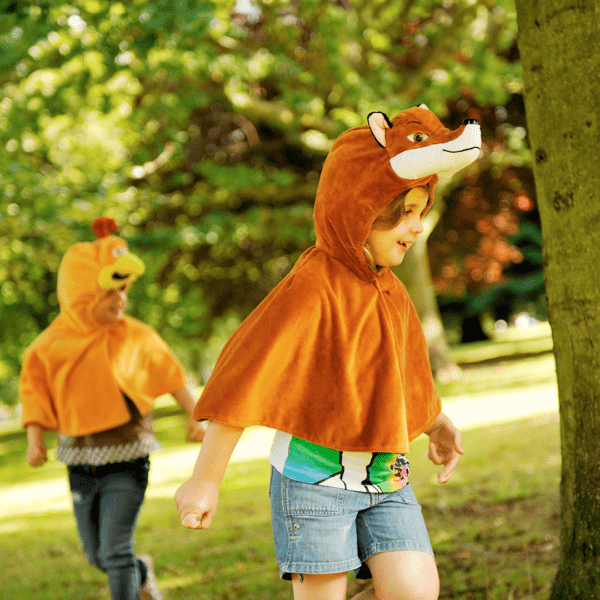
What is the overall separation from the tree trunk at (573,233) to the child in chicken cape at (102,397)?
186 centimetres

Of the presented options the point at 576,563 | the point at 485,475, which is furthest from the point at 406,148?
the point at 485,475

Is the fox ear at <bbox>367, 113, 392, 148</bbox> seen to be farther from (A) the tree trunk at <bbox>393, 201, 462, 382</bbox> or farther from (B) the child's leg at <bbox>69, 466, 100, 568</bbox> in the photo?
(A) the tree trunk at <bbox>393, 201, 462, 382</bbox>

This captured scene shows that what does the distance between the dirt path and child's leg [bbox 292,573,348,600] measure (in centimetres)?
548

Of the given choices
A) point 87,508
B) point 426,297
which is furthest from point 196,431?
point 426,297

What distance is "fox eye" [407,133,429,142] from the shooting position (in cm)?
217

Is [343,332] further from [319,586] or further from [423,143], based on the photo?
[319,586]

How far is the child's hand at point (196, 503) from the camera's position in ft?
6.58

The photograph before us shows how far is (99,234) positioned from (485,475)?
3.92 meters

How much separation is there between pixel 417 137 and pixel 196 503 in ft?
4.13

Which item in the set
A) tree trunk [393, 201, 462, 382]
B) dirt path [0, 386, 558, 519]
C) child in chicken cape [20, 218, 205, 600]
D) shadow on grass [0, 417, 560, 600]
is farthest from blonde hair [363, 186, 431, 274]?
tree trunk [393, 201, 462, 382]

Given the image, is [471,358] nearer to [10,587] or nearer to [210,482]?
[10,587]

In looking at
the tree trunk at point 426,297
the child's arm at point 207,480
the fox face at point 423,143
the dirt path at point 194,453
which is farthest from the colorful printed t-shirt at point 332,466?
the tree trunk at point 426,297

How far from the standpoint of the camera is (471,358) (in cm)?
1941

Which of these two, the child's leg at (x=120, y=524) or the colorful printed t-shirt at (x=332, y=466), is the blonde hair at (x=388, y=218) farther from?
the child's leg at (x=120, y=524)
